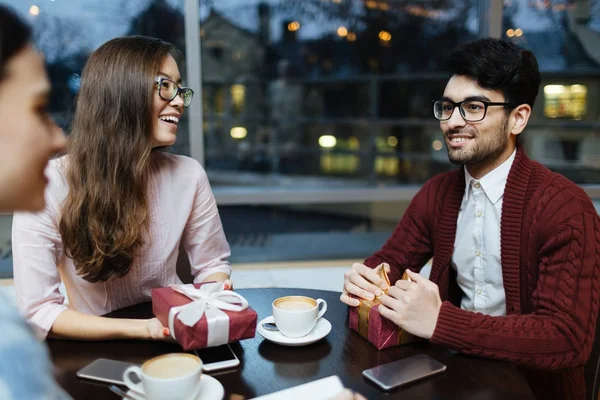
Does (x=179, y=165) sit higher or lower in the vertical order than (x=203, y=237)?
higher

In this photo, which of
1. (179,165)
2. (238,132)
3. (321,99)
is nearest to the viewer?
(179,165)

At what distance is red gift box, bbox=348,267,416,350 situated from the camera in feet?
3.63

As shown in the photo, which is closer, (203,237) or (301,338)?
Result: (301,338)

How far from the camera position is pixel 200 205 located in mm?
1620

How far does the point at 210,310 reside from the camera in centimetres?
103

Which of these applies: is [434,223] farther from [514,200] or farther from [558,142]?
[558,142]

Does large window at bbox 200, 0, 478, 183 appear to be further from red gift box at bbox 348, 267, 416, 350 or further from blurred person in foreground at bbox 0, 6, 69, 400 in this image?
blurred person in foreground at bbox 0, 6, 69, 400

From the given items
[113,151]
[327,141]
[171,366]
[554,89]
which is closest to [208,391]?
[171,366]

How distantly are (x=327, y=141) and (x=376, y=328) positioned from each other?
136 inches

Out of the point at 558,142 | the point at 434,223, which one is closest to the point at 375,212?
the point at 558,142

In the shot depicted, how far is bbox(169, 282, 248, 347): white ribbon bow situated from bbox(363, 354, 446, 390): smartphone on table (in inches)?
11.8

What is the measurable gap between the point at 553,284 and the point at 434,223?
0.44 meters

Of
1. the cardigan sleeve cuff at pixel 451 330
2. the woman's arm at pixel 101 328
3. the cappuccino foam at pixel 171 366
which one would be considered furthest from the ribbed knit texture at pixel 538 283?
the woman's arm at pixel 101 328

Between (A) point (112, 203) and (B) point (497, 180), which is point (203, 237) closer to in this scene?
(A) point (112, 203)
